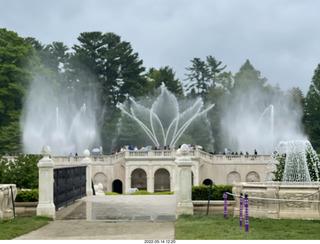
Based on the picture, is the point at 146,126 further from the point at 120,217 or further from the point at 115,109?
the point at 120,217

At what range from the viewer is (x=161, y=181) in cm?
5938

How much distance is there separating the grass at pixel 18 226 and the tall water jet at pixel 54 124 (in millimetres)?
51007

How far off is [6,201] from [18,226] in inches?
108

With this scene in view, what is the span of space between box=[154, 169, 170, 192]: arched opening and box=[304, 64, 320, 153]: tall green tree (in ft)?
92.7

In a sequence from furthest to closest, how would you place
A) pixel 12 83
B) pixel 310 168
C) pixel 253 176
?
pixel 12 83
pixel 253 176
pixel 310 168

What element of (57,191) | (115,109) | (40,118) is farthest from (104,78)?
(57,191)

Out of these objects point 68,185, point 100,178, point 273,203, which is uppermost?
point 68,185

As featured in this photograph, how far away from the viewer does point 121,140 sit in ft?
266

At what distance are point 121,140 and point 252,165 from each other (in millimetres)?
27436

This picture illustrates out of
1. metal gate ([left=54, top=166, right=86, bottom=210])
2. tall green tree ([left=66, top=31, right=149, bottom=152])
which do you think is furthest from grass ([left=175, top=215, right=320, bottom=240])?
tall green tree ([left=66, top=31, right=149, bottom=152])

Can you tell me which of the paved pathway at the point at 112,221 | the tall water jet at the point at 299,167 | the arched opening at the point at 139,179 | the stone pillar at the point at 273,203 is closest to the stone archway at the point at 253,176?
the arched opening at the point at 139,179

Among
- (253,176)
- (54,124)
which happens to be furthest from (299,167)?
(54,124)

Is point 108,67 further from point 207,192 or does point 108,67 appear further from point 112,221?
point 112,221

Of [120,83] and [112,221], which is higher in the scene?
[120,83]
